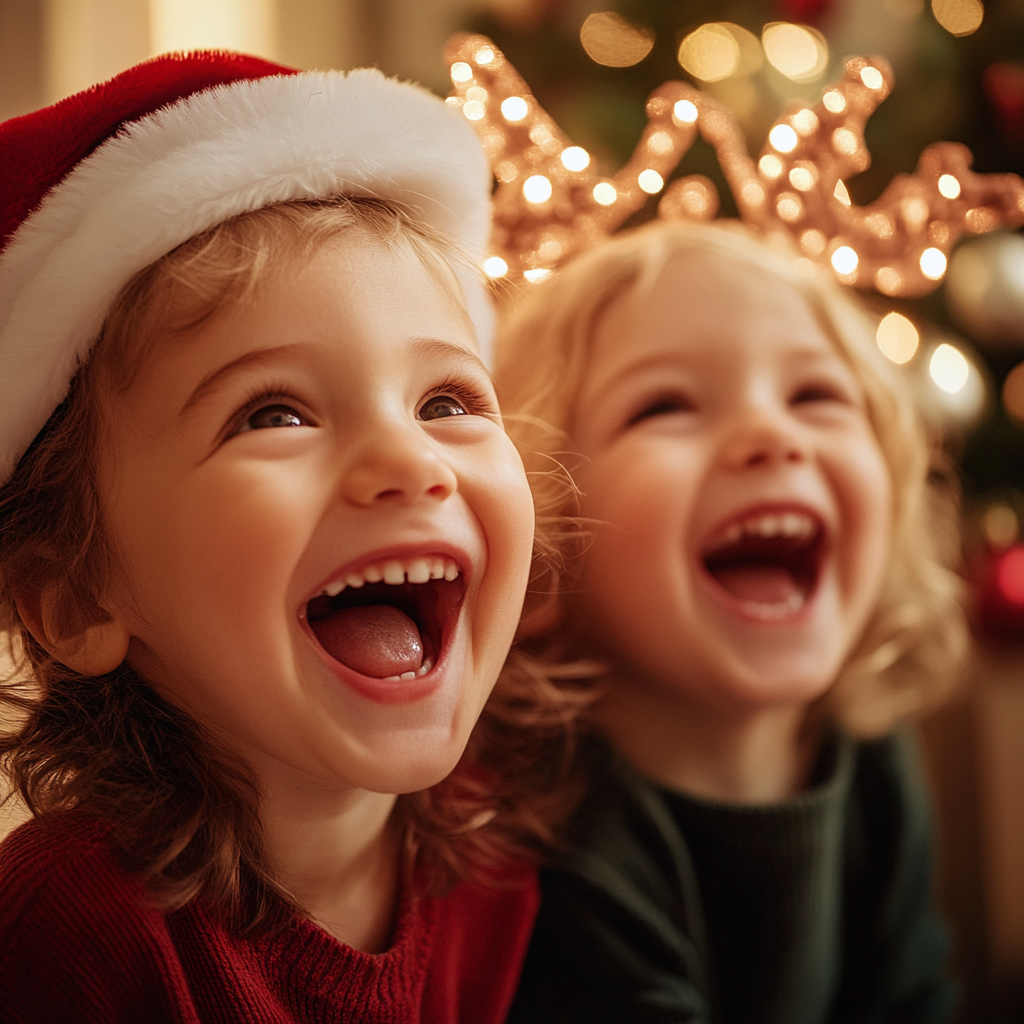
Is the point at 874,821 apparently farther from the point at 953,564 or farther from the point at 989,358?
the point at 989,358

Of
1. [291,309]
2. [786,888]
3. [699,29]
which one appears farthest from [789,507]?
[699,29]

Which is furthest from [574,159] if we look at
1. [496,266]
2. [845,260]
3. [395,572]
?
[395,572]

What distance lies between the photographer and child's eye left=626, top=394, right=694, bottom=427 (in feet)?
2.63

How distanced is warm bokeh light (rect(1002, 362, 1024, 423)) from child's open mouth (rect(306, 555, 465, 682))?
3.37ft

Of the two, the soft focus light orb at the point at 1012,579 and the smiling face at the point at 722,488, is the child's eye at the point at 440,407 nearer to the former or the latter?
the smiling face at the point at 722,488

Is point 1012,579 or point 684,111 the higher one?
point 684,111

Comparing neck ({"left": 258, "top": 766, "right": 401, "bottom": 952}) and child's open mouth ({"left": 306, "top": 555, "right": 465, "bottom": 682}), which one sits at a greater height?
child's open mouth ({"left": 306, "top": 555, "right": 465, "bottom": 682})

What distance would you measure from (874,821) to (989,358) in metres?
0.69

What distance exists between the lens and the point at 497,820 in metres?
0.78

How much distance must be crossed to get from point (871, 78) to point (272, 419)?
687 mm

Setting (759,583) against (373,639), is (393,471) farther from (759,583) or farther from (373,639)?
(759,583)

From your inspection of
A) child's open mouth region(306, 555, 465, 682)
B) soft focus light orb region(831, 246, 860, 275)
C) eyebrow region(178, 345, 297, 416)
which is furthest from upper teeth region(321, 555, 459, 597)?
soft focus light orb region(831, 246, 860, 275)

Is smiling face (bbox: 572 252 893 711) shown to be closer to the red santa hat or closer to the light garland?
the light garland

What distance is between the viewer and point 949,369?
3.84ft
